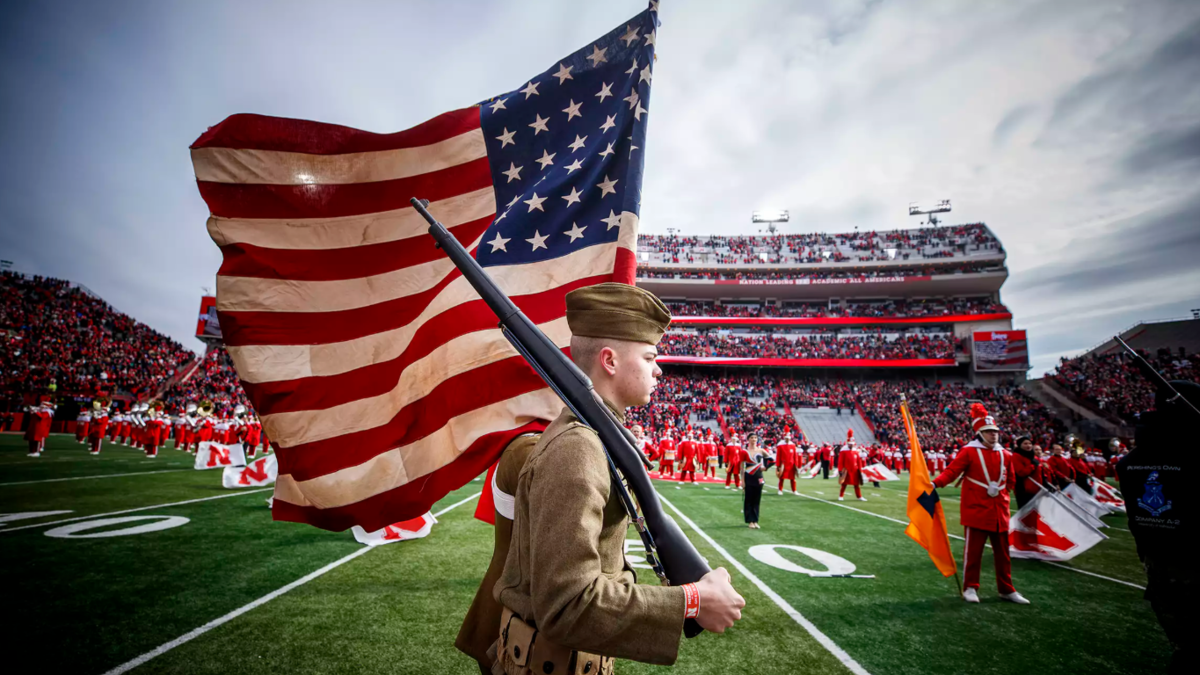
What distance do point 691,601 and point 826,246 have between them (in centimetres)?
6274

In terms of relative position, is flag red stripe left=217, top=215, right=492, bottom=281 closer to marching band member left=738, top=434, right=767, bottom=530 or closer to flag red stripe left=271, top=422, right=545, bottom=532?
flag red stripe left=271, top=422, right=545, bottom=532

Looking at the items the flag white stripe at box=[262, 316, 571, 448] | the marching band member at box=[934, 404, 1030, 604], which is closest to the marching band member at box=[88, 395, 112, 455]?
the flag white stripe at box=[262, 316, 571, 448]

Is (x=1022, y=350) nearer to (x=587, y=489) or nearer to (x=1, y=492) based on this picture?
(x=587, y=489)

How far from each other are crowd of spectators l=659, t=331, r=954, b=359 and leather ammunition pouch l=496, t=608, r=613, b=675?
41.8m

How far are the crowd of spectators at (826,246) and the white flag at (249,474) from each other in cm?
4571

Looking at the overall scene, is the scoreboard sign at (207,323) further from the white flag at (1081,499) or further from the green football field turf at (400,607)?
the white flag at (1081,499)

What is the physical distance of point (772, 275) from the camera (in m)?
53.3

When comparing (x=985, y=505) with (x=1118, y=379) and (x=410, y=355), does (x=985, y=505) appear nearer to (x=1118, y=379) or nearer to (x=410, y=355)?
(x=410, y=355)

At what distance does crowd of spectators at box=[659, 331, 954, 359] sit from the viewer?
1662 inches

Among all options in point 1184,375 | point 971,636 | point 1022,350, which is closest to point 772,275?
point 1022,350

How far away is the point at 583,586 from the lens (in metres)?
1.14

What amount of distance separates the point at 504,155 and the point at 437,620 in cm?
412

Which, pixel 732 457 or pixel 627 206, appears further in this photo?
pixel 732 457

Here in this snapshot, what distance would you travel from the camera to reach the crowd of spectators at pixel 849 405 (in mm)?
33062
